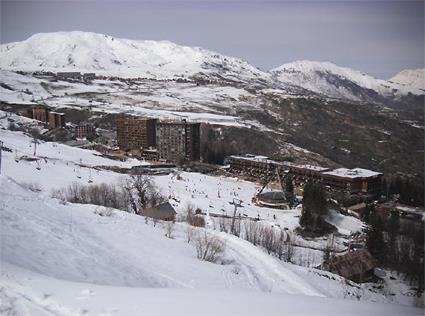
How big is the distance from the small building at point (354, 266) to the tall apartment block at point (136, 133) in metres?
30.1

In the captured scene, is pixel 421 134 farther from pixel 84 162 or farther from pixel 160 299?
pixel 160 299

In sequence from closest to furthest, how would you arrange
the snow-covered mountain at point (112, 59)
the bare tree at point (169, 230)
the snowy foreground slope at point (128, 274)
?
the snowy foreground slope at point (128, 274) < the bare tree at point (169, 230) < the snow-covered mountain at point (112, 59)

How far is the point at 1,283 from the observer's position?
4.20 m

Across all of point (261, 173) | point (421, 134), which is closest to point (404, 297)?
point (261, 173)

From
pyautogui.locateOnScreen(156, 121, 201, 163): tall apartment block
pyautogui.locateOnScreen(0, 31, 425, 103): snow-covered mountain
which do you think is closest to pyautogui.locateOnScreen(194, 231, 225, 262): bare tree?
pyautogui.locateOnScreen(156, 121, 201, 163): tall apartment block

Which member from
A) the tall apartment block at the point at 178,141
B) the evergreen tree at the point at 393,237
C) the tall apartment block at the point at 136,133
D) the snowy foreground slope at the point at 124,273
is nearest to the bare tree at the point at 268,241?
the snowy foreground slope at the point at 124,273

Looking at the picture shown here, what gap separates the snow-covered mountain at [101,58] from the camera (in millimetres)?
146875

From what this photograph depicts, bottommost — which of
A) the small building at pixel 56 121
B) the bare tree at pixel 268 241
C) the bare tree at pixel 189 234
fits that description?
the bare tree at pixel 268 241

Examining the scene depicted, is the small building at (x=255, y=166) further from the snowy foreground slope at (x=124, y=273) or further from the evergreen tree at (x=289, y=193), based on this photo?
the snowy foreground slope at (x=124, y=273)

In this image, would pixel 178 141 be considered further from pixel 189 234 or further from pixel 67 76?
pixel 67 76

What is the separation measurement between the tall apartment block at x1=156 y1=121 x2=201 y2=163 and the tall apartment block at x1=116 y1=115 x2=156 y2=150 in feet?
5.09

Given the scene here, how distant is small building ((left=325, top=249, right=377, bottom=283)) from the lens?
47.0 feet

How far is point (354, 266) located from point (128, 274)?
11.2 metres

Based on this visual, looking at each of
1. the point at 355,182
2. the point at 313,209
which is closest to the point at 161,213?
the point at 313,209
